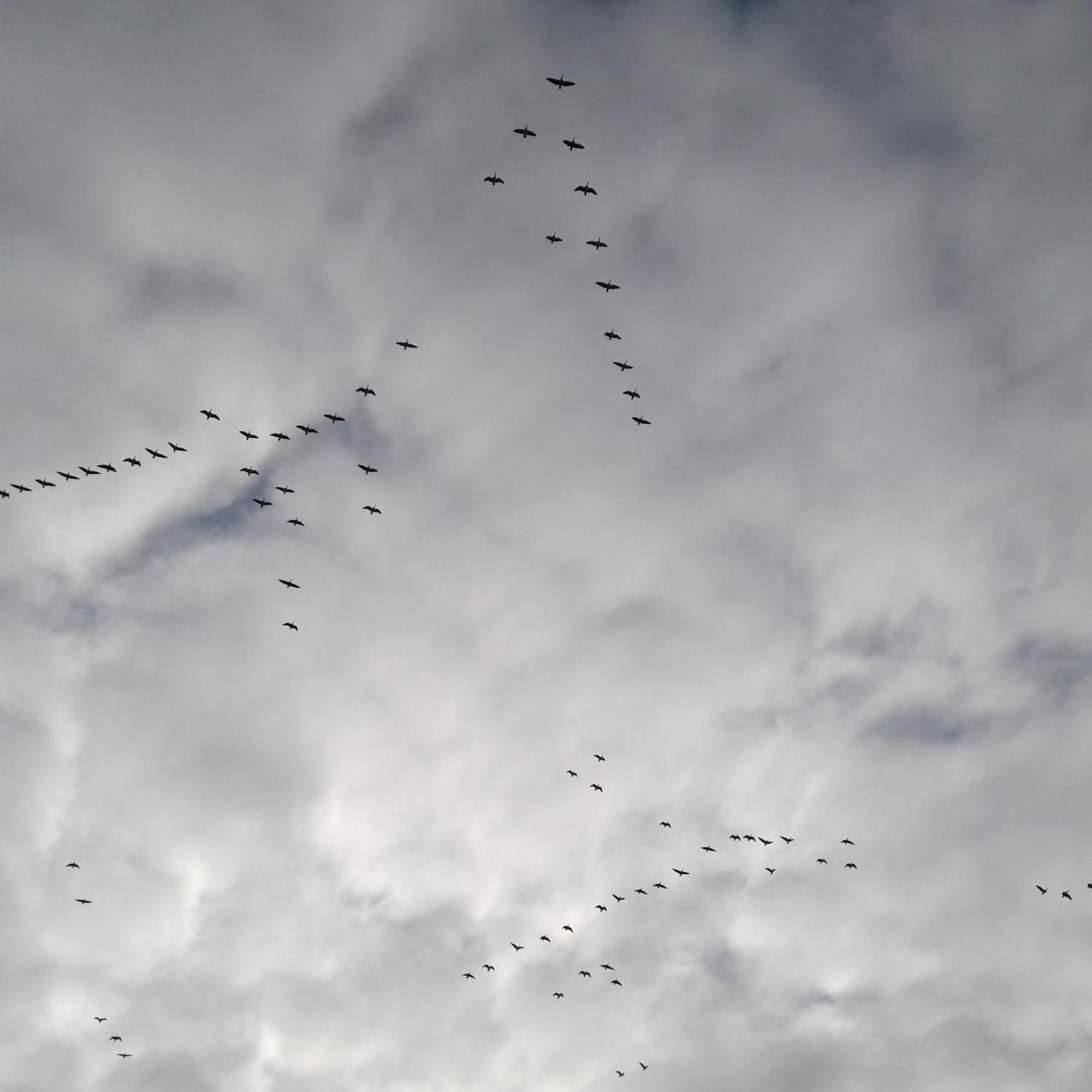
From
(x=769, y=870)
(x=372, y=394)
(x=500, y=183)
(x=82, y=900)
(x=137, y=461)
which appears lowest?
(x=82, y=900)

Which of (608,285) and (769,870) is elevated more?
(608,285)

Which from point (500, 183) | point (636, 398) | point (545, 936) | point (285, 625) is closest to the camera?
point (500, 183)

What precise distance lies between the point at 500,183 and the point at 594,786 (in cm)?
10333

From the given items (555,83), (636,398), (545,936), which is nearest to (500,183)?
(555,83)

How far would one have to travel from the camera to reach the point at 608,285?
112 meters

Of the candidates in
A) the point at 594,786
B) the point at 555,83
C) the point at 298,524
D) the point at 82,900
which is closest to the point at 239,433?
the point at 298,524

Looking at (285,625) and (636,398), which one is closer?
(636,398)

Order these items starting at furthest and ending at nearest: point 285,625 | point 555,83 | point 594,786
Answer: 1. point 594,786
2. point 285,625
3. point 555,83

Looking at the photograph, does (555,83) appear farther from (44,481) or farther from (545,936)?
(545,936)

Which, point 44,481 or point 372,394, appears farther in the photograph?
point 44,481

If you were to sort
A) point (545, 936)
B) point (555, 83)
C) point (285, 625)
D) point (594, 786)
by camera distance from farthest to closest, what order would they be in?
point (545, 936) < point (594, 786) < point (285, 625) < point (555, 83)

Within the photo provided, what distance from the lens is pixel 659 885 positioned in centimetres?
16962

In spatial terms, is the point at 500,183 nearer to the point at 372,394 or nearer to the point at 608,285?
the point at 608,285

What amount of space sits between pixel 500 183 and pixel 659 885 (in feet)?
436
